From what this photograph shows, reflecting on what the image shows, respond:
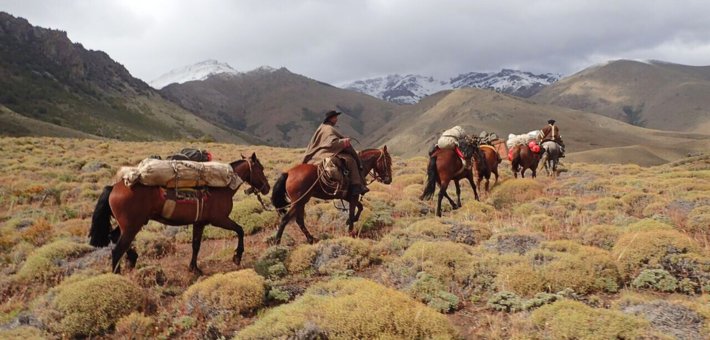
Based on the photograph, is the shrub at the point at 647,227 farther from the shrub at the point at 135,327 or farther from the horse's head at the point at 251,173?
the shrub at the point at 135,327

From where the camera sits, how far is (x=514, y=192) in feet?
42.9

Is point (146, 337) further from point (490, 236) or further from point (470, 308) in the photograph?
point (490, 236)

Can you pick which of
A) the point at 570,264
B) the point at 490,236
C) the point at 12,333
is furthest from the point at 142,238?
the point at 570,264

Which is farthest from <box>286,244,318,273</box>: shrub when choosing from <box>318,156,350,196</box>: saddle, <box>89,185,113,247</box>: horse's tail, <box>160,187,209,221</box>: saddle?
<box>89,185,113,247</box>: horse's tail

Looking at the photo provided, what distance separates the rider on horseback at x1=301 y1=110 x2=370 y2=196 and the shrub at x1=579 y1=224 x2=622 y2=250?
495 cm

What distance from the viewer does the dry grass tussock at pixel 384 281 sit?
4.27m

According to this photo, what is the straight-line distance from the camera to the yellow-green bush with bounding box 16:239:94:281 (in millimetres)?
6891

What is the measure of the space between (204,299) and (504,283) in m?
4.62

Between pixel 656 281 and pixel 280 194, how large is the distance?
7345 mm

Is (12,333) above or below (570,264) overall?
below

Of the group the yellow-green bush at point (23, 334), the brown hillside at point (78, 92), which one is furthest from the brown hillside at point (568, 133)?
the yellow-green bush at point (23, 334)

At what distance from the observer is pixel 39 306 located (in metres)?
5.39

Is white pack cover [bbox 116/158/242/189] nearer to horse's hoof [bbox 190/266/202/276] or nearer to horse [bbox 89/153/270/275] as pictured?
horse [bbox 89/153/270/275]

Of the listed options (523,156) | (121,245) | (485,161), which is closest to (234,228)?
(121,245)
